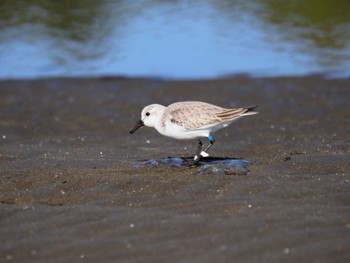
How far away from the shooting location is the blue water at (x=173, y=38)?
47.5ft

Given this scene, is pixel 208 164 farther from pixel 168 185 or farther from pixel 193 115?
pixel 168 185

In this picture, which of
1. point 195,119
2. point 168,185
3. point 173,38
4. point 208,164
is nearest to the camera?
point 168,185

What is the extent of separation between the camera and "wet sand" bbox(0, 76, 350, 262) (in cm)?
566

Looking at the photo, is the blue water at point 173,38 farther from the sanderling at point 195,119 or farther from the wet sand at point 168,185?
the sanderling at point 195,119

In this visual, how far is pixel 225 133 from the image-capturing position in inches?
432

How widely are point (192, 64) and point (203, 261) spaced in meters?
9.72

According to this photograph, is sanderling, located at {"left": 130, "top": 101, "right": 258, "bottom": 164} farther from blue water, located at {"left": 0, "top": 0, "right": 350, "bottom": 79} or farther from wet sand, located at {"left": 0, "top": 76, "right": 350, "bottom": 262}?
blue water, located at {"left": 0, "top": 0, "right": 350, "bottom": 79}

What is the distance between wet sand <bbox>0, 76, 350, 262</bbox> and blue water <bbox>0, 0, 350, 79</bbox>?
146 cm

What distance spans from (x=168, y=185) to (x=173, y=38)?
9346mm

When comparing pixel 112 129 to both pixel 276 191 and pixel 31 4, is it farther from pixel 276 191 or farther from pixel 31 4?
pixel 31 4

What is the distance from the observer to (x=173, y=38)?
1630 cm

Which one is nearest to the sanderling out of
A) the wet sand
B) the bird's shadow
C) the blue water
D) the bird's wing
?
the bird's wing

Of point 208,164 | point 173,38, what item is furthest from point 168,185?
point 173,38

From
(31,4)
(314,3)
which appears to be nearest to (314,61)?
(314,3)
